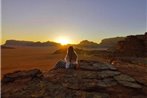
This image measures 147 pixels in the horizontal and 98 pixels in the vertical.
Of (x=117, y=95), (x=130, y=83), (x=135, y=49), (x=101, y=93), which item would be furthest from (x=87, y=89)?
(x=135, y=49)

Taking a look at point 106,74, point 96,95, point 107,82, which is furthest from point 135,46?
point 96,95

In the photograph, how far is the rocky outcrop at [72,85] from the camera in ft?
29.1

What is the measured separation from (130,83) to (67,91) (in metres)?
3.47

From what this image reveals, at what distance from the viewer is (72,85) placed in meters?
9.84

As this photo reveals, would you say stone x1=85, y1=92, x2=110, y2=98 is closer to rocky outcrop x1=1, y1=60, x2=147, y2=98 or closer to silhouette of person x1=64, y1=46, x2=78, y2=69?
rocky outcrop x1=1, y1=60, x2=147, y2=98

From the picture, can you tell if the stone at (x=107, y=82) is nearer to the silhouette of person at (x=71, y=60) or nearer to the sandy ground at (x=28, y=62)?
the silhouette of person at (x=71, y=60)

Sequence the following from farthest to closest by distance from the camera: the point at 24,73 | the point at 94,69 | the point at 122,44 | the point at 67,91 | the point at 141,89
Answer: the point at 122,44 < the point at 94,69 < the point at 24,73 < the point at 141,89 < the point at 67,91

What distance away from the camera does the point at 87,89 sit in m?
9.66

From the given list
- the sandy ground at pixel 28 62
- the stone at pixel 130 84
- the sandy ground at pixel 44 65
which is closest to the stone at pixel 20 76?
the stone at pixel 130 84

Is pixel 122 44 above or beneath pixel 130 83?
above

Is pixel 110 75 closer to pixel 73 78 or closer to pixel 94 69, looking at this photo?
pixel 94 69

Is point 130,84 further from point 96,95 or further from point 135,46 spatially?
point 135,46

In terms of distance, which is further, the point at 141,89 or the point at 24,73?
the point at 24,73

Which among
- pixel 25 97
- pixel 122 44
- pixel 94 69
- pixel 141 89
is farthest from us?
pixel 122 44
